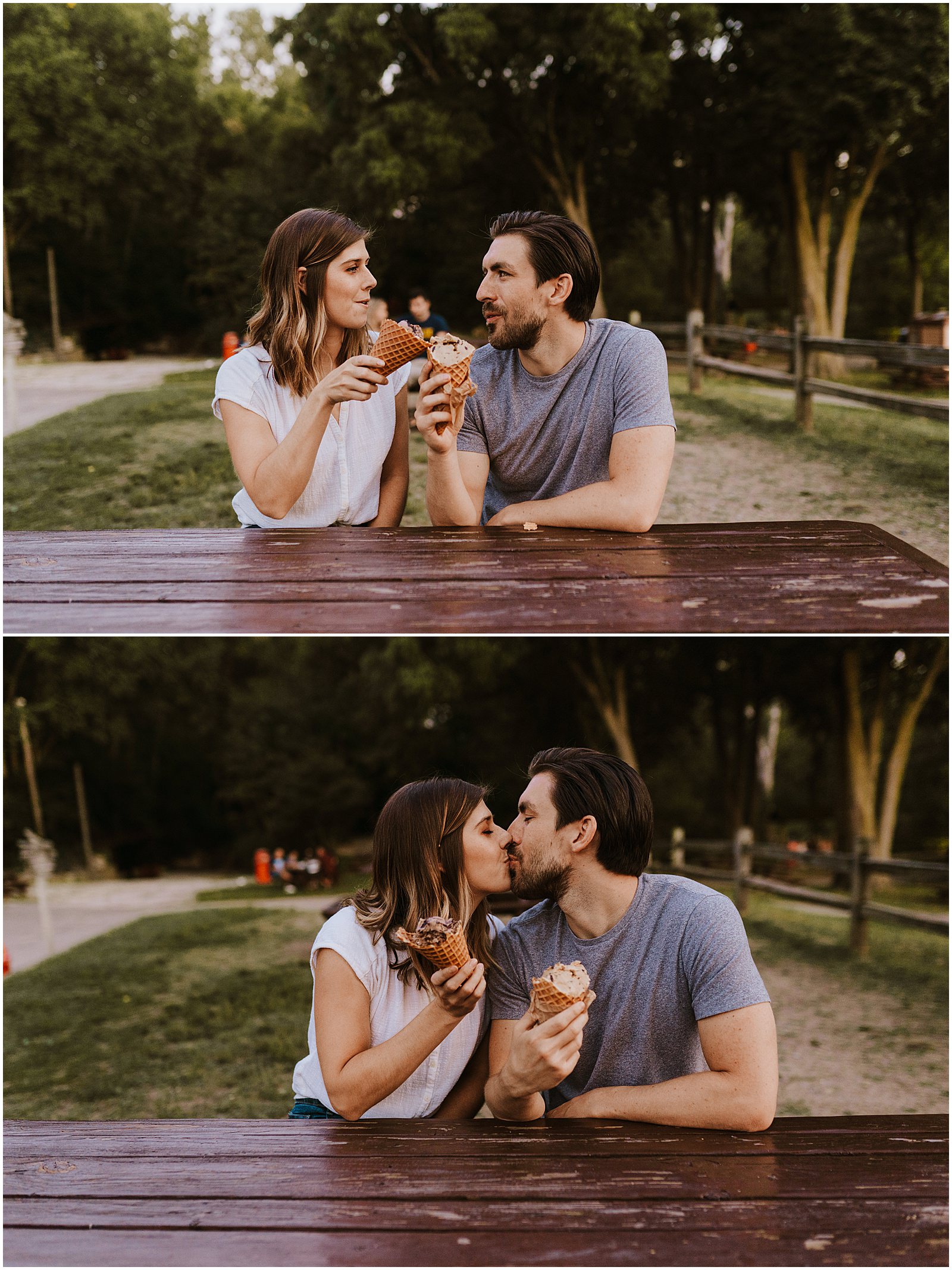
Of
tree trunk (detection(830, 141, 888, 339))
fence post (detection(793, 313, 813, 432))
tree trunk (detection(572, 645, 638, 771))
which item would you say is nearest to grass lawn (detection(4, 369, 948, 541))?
fence post (detection(793, 313, 813, 432))

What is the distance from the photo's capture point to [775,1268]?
1.64 m

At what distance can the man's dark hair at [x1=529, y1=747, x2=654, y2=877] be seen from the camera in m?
2.62

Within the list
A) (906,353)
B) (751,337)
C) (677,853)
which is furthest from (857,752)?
(751,337)

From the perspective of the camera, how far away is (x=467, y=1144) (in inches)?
85.4

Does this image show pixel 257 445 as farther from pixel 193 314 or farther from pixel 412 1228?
pixel 193 314

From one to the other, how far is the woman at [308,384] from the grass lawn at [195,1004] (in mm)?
3205

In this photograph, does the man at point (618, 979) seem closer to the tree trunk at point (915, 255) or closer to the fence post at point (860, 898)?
the fence post at point (860, 898)

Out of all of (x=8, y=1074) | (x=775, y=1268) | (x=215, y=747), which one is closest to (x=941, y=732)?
(x=215, y=747)

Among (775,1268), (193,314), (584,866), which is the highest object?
(193,314)

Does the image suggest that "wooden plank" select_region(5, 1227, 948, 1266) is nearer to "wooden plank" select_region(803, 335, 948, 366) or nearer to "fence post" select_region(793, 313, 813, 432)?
"wooden plank" select_region(803, 335, 948, 366)

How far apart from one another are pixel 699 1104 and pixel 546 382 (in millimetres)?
2023

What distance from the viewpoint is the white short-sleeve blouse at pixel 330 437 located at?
331 centimetres

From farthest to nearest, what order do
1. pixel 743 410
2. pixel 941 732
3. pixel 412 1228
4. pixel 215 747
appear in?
pixel 215 747 < pixel 941 732 < pixel 743 410 < pixel 412 1228

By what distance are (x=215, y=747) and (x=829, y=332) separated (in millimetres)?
14072
